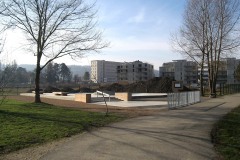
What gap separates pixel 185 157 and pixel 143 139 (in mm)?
2463

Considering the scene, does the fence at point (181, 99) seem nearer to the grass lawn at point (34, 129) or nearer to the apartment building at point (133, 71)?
the grass lawn at point (34, 129)

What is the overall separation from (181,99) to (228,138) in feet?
44.1

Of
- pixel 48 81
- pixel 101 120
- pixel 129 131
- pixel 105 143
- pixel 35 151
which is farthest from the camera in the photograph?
pixel 48 81

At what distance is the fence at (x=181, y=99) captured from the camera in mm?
23016

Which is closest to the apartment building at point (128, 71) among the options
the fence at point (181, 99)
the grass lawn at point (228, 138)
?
the fence at point (181, 99)

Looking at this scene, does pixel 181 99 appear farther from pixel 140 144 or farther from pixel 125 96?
pixel 140 144

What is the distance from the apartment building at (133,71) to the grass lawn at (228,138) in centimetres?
13727

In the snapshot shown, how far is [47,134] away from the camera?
11.7 m

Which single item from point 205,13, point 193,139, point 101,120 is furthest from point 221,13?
point 193,139

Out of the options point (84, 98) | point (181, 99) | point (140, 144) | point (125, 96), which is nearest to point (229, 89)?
Answer: point (125, 96)

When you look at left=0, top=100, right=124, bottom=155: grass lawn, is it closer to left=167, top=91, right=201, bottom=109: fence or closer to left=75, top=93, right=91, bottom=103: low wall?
left=167, top=91, right=201, bottom=109: fence

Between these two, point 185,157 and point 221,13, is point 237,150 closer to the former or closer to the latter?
point 185,157

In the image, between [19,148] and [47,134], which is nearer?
[19,148]

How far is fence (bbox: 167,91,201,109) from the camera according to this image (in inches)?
906
